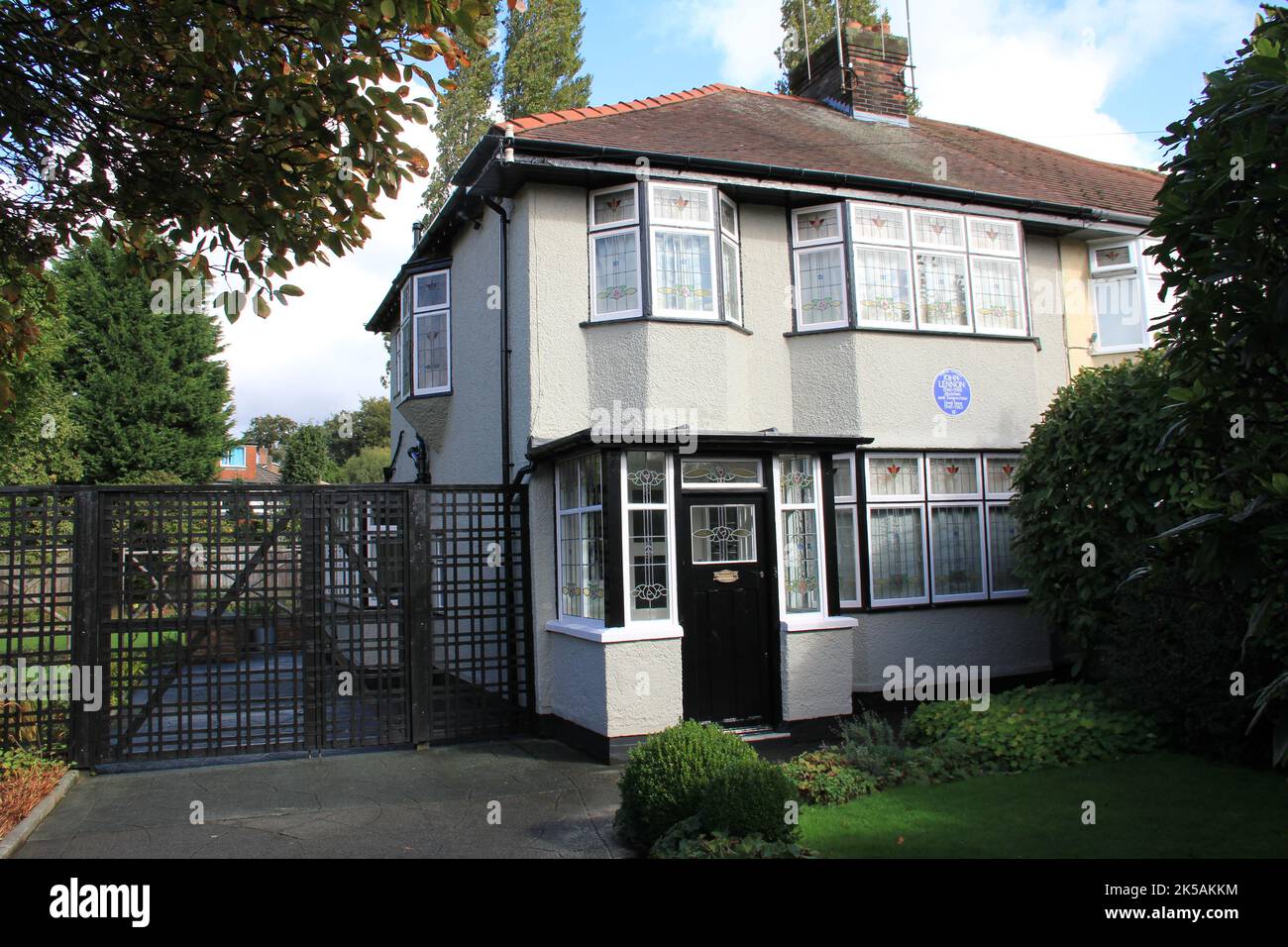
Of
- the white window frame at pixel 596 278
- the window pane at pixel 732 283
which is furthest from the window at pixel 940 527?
the white window frame at pixel 596 278

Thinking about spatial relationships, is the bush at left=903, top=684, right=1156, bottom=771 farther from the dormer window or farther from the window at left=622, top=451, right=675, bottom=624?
the dormer window

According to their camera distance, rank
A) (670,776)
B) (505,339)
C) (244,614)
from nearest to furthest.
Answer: (670,776)
(244,614)
(505,339)

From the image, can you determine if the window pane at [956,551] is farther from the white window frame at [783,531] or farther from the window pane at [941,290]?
the window pane at [941,290]

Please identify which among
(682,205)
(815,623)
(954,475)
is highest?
(682,205)

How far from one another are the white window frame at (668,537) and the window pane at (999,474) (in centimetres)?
492

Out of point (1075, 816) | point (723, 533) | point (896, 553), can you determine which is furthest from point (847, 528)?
point (1075, 816)

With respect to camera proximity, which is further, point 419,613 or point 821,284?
point 821,284

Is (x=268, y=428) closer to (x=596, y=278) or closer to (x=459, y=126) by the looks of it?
(x=459, y=126)

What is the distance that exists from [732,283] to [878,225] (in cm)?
220

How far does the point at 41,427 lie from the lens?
18.9 metres

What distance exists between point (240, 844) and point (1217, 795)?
7.39 meters

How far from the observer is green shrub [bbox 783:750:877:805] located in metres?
7.22

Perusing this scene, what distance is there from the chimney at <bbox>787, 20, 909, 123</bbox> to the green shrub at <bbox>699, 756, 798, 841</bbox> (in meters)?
12.0
